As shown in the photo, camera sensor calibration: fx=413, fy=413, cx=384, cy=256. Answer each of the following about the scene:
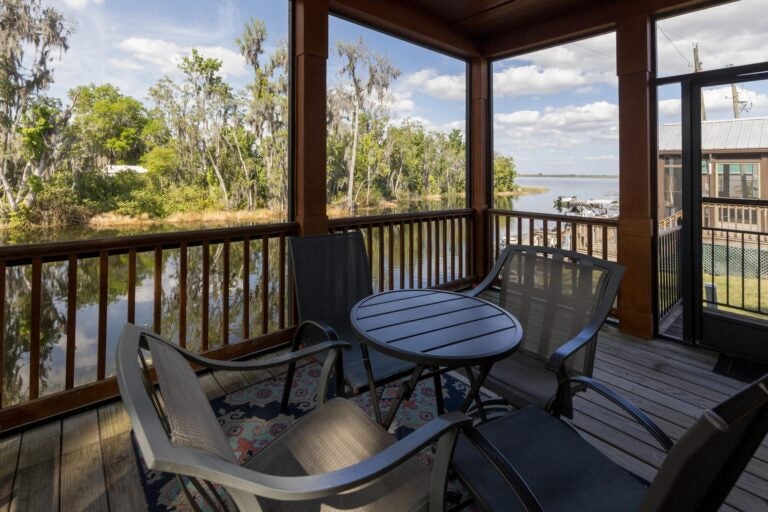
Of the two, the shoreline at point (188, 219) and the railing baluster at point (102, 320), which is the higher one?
the shoreline at point (188, 219)

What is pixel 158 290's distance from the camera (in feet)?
9.25

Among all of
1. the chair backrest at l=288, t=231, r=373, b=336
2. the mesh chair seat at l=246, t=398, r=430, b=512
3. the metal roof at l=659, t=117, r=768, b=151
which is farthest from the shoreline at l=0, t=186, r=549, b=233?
the metal roof at l=659, t=117, r=768, b=151

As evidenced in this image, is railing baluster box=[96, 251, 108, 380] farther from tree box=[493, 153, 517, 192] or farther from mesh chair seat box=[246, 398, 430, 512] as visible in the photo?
tree box=[493, 153, 517, 192]

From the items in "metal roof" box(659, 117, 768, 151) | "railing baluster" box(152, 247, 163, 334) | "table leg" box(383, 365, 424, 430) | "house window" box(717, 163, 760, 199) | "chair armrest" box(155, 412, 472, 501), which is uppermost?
"metal roof" box(659, 117, 768, 151)

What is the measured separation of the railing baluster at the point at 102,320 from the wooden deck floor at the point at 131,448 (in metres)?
0.25

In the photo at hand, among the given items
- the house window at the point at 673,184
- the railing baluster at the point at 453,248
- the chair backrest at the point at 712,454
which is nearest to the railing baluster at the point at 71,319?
the chair backrest at the point at 712,454

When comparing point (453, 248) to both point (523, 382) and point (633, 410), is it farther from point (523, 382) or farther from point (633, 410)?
point (633, 410)

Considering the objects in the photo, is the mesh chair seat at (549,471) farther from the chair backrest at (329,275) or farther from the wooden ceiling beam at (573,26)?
the wooden ceiling beam at (573,26)

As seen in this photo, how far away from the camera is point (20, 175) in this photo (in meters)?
2.39

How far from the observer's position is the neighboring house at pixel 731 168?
313 cm

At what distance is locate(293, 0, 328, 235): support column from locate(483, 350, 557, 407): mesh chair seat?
6.53 ft

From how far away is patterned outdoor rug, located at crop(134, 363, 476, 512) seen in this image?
1.92 metres

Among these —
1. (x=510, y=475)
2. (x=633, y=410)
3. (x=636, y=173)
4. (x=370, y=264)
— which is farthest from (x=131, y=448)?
(x=636, y=173)

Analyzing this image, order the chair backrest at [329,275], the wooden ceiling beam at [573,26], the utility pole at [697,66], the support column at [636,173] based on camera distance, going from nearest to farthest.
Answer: the chair backrest at [329,275]
the utility pole at [697,66]
the wooden ceiling beam at [573,26]
the support column at [636,173]
